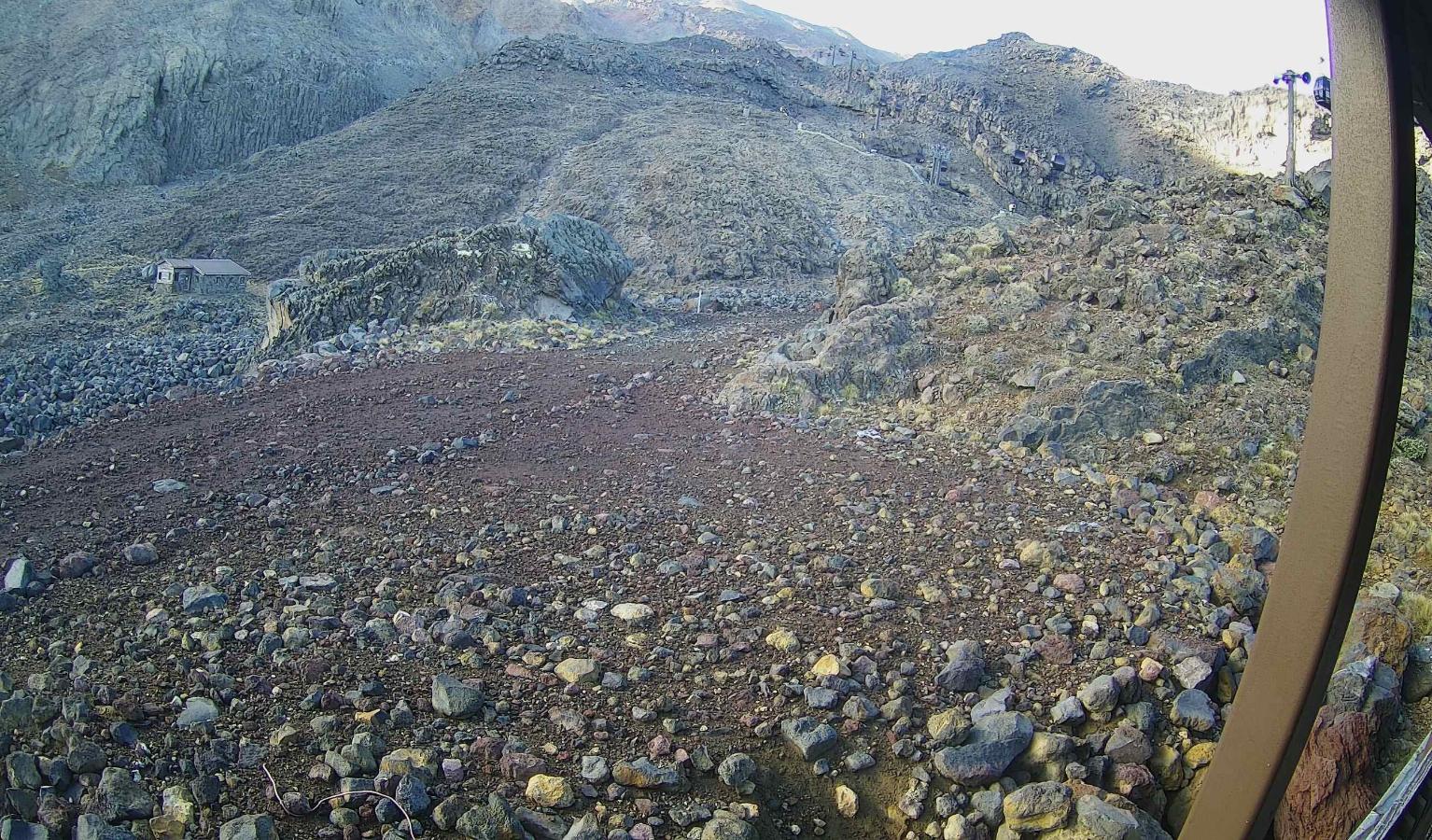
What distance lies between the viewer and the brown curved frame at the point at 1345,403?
1.78m

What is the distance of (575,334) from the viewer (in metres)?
9.38

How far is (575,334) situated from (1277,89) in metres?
32.3

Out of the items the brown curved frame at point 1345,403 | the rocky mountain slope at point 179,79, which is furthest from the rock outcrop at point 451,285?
the rocky mountain slope at point 179,79

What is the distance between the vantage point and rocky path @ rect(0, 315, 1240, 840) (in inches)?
113

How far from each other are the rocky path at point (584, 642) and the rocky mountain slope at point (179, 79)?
2179 centimetres

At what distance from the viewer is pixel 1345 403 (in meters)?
1.86

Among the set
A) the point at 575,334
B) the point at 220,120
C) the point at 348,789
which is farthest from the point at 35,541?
the point at 220,120

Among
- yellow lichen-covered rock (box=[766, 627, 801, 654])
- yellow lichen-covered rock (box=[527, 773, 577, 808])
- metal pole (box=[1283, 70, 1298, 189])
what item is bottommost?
yellow lichen-covered rock (box=[527, 773, 577, 808])

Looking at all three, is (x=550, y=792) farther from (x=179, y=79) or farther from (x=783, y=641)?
(x=179, y=79)

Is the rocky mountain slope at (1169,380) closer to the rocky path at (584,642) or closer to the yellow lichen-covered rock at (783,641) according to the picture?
the rocky path at (584,642)

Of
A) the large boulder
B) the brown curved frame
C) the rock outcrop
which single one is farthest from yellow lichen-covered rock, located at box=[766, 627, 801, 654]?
the rock outcrop

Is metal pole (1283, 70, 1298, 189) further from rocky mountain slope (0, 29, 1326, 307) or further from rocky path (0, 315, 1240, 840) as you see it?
rocky path (0, 315, 1240, 840)

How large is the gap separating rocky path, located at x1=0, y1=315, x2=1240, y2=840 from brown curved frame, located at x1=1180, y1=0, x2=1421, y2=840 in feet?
4.29

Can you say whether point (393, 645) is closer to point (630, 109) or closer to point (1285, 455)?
point (1285, 455)
